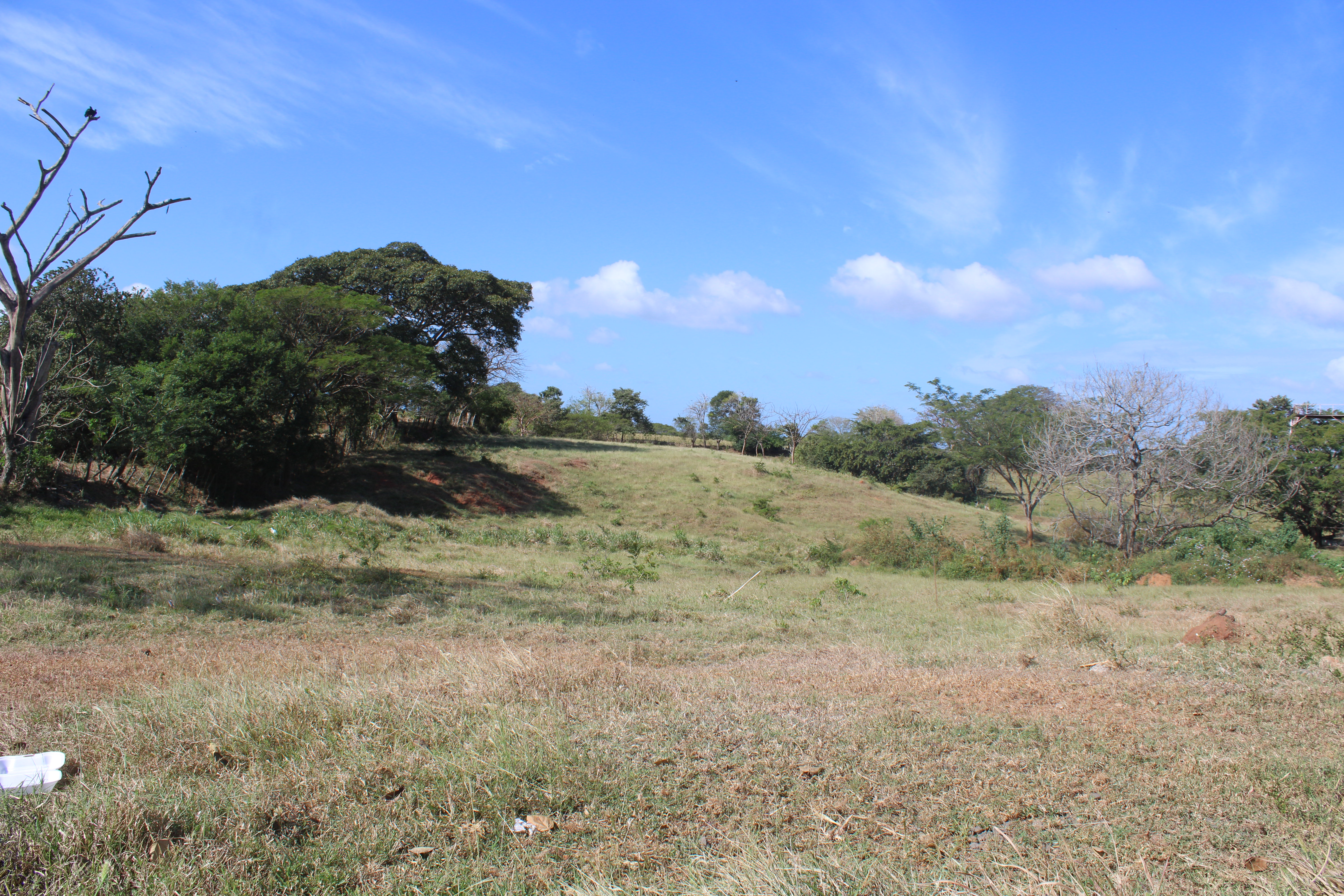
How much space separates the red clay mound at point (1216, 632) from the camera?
8.06 metres

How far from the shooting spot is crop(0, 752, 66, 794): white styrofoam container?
10.6 feet

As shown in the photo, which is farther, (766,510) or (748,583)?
(766,510)

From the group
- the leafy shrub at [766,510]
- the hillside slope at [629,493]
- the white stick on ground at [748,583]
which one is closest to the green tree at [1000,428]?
the hillside slope at [629,493]

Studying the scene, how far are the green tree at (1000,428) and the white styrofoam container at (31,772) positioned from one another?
104ft

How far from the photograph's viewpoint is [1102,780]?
3.93 meters

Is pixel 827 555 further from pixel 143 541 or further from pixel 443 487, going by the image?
pixel 143 541

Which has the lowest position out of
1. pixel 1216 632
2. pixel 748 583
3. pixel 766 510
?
pixel 748 583

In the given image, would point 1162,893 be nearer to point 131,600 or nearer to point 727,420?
point 131,600

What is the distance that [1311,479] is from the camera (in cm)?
2584

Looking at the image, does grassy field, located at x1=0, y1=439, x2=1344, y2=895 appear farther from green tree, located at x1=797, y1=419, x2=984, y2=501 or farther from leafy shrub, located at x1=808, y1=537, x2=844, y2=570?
green tree, located at x1=797, y1=419, x2=984, y2=501

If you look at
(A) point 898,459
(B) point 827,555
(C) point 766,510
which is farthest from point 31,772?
(A) point 898,459

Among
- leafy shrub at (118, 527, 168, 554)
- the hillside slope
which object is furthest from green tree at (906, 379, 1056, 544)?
leafy shrub at (118, 527, 168, 554)

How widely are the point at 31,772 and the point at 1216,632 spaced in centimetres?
1016

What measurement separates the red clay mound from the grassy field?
0.81 ft
